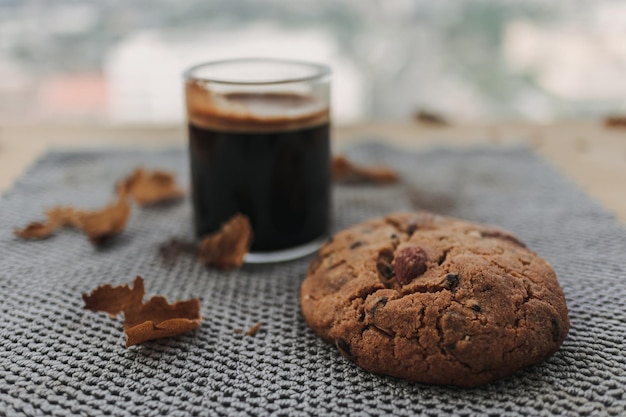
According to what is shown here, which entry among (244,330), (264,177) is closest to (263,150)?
(264,177)

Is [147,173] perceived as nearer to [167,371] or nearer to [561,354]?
[167,371]

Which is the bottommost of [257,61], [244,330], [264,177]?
[244,330]

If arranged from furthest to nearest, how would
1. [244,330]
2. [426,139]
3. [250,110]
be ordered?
[426,139] → [250,110] → [244,330]

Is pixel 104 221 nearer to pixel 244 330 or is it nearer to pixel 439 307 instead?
pixel 244 330

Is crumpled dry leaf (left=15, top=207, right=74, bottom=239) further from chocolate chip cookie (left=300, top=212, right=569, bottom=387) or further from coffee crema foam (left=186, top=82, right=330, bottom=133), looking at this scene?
chocolate chip cookie (left=300, top=212, right=569, bottom=387)

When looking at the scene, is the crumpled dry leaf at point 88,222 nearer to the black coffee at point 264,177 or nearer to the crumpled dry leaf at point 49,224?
the crumpled dry leaf at point 49,224

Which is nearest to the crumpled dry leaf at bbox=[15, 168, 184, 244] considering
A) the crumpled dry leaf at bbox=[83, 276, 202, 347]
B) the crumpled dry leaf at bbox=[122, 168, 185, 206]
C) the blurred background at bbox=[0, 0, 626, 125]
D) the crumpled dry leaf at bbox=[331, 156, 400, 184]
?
the crumpled dry leaf at bbox=[122, 168, 185, 206]
